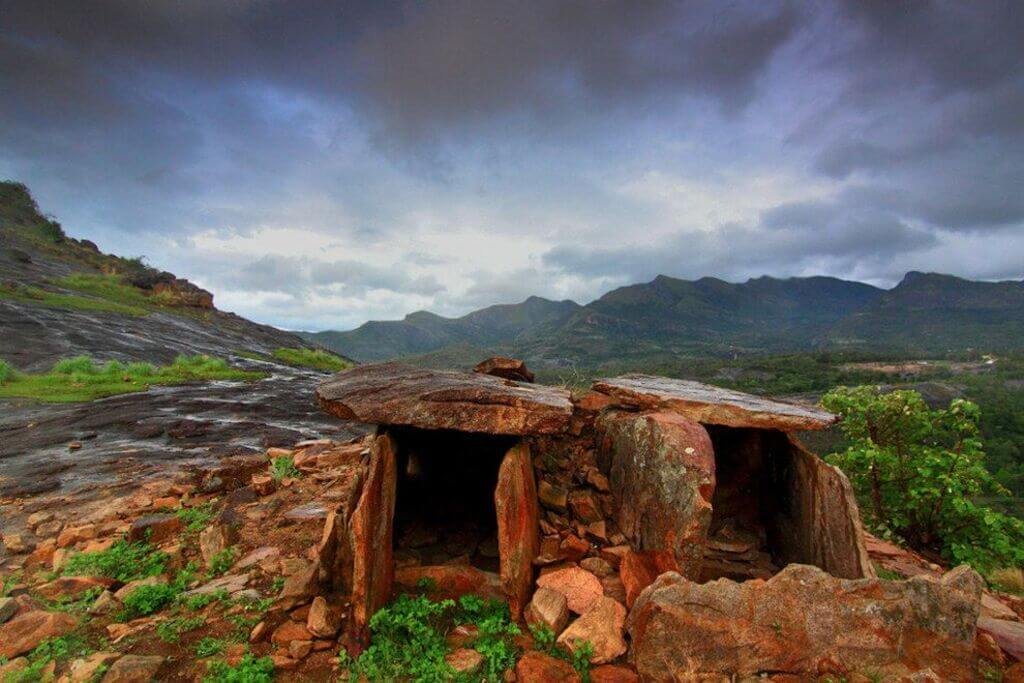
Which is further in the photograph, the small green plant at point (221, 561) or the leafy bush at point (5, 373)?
the leafy bush at point (5, 373)

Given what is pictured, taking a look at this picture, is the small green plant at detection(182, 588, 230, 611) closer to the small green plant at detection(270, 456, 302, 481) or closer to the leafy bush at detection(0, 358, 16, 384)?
the small green plant at detection(270, 456, 302, 481)

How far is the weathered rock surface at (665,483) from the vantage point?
4.81 metres

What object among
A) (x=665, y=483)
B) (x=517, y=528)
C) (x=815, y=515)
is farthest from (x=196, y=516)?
(x=815, y=515)

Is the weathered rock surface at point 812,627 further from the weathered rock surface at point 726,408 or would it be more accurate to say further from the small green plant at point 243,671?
the small green plant at point 243,671

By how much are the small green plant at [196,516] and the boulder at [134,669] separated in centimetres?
255

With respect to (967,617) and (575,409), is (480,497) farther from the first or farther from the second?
(967,617)

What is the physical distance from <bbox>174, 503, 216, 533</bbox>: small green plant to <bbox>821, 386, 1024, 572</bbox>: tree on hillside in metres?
9.68

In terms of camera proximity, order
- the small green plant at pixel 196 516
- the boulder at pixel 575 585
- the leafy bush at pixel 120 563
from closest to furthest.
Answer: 1. the boulder at pixel 575 585
2. the leafy bush at pixel 120 563
3. the small green plant at pixel 196 516

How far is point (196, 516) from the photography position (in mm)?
6820

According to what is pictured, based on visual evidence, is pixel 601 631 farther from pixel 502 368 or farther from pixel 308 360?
pixel 308 360

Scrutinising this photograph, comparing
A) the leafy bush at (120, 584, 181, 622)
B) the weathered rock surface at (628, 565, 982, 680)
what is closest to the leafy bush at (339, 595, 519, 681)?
the weathered rock surface at (628, 565, 982, 680)

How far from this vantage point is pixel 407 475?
297 inches

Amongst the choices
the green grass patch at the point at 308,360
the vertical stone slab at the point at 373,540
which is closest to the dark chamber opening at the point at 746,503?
the vertical stone slab at the point at 373,540

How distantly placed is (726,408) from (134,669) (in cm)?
612
